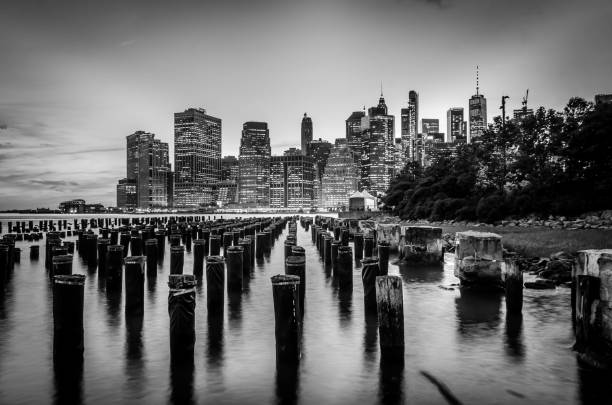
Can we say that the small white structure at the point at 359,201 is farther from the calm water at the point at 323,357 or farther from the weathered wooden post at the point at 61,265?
the weathered wooden post at the point at 61,265

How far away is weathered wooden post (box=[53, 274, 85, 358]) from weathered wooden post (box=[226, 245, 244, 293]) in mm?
5005

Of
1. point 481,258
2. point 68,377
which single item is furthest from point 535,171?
point 68,377

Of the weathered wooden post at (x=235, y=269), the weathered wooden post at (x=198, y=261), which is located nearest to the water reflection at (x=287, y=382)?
the weathered wooden post at (x=235, y=269)

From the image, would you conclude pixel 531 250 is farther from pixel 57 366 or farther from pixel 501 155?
pixel 501 155

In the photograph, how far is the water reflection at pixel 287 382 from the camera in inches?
214

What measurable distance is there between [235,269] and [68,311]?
5.47m

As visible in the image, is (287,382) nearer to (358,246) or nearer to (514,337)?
(514,337)

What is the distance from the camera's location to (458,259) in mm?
11633

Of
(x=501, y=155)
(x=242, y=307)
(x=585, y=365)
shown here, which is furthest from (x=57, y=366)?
(x=501, y=155)

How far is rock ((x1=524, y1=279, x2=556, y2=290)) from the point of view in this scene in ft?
37.1

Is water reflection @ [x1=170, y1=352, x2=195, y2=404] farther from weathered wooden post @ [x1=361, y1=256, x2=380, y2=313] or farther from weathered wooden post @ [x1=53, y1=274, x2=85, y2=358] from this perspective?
weathered wooden post @ [x1=361, y1=256, x2=380, y2=313]

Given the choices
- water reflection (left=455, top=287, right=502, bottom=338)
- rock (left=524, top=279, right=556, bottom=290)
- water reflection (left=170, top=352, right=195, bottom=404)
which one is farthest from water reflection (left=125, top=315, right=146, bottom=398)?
rock (left=524, top=279, right=556, bottom=290)

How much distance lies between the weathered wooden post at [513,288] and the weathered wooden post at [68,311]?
25.8 ft

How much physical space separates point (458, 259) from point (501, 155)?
30.4 m
